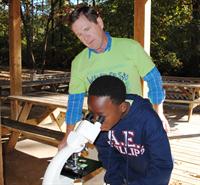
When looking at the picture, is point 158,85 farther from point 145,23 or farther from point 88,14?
point 145,23

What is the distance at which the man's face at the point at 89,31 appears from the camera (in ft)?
5.14

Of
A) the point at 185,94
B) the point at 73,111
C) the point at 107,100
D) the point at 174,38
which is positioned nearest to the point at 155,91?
the point at 73,111

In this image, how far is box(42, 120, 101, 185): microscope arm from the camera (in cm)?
82

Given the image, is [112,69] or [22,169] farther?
[22,169]

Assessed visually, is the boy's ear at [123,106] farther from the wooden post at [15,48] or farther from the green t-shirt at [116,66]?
the wooden post at [15,48]

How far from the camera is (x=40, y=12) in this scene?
66.5 ft

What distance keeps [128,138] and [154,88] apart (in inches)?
19.3

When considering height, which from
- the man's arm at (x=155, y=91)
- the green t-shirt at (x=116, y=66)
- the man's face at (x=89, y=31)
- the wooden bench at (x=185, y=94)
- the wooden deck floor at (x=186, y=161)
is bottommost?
the wooden deck floor at (x=186, y=161)

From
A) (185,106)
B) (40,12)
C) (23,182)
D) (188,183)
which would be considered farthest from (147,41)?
(40,12)

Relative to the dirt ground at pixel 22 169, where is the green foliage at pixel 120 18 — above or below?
above

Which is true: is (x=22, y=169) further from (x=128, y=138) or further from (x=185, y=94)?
(x=185, y=94)

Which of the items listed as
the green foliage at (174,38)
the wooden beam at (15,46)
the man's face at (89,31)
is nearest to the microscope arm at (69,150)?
the man's face at (89,31)

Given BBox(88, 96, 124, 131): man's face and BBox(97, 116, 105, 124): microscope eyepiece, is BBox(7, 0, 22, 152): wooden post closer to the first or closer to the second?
BBox(88, 96, 124, 131): man's face

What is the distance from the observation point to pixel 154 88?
5.74 feet
